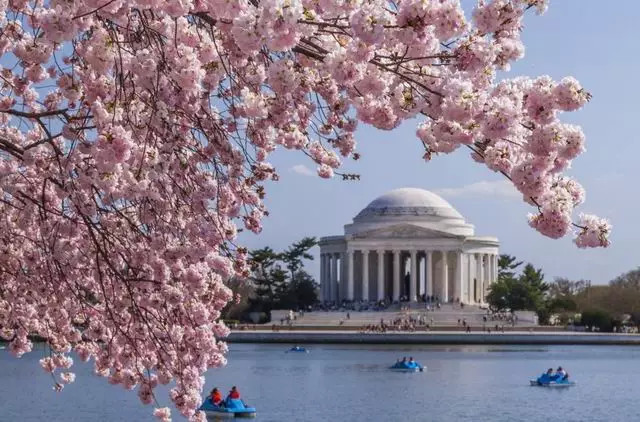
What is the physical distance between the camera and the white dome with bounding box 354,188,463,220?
13712cm

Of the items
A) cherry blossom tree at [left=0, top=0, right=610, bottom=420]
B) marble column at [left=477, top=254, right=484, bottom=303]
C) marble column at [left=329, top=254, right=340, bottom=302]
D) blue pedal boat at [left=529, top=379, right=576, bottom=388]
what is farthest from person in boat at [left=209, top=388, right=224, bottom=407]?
marble column at [left=329, top=254, right=340, bottom=302]

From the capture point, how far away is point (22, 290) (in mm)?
15305

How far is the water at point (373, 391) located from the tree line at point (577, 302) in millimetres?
30252

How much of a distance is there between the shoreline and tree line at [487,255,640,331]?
9933 millimetres

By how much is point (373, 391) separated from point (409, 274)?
88281mm

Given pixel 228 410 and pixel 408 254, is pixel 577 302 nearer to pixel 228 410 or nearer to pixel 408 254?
pixel 408 254

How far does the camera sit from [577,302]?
12288 cm

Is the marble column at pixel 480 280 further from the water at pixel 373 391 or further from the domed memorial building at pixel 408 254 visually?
the water at pixel 373 391

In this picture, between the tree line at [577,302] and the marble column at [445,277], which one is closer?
the tree line at [577,302]

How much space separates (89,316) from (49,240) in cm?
270

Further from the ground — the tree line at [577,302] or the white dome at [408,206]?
the white dome at [408,206]

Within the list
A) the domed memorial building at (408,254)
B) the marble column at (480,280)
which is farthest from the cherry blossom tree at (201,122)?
the marble column at (480,280)

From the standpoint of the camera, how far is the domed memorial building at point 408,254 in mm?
132750

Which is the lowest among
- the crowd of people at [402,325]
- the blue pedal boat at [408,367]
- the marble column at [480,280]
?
the blue pedal boat at [408,367]
